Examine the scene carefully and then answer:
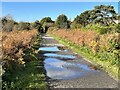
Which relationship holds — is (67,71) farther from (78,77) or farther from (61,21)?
(61,21)

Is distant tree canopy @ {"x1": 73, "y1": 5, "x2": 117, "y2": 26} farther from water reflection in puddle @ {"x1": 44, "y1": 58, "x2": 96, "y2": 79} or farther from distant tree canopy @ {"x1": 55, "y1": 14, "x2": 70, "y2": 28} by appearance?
water reflection in puddle @ {"x1": 44, "y1": 58, "x2": 96, "y2": 79}

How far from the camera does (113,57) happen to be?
14.6 meters

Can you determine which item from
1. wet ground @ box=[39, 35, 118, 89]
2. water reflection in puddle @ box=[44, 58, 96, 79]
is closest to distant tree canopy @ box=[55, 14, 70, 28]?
water reflection in puddle @ box=[44, 58, 96, 79]

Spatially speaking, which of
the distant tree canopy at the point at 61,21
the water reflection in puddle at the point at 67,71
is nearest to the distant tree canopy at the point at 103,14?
the distant tree canopy at the point at 61,21

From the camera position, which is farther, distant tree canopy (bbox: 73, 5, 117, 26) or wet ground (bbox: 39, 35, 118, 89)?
distant tree canopy (bbox: 73, 5, 117, 26)

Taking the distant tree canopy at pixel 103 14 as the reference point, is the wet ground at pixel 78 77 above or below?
below

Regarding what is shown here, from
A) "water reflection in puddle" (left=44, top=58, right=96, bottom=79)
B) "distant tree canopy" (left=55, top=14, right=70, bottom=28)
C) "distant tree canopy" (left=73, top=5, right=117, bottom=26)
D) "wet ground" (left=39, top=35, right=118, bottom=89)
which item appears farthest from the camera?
"distant tree canopy" (left=55, top=14, right=70, bottom=28)

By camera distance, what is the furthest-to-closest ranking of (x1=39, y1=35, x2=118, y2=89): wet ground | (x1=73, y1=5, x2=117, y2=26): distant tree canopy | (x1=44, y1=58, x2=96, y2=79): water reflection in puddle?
(x1=73, y1=5, x2=117, y2=26): distant tree canopy, (x1=44, y1=58, x2=96, y2=79): water reflection in puddle, (x1=39, y1=35, x2=118, y2=89): wet ground

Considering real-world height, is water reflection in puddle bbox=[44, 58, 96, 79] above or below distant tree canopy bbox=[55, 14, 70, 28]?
below

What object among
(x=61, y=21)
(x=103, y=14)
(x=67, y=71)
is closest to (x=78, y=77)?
(x=67, y=71)

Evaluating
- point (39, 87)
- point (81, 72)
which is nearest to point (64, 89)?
point (39, 87)

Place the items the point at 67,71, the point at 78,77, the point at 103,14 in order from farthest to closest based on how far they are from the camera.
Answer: the point at 103,14 → the point at 67,71 → the point at 78,77

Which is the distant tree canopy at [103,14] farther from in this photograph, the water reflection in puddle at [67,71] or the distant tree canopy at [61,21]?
the water reflection in puddle at [67,71]

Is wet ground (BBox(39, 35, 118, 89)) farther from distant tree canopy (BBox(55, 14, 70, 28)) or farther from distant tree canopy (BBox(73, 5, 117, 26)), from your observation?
distant tree canopy (BBox(55, 14, 70, 28))
